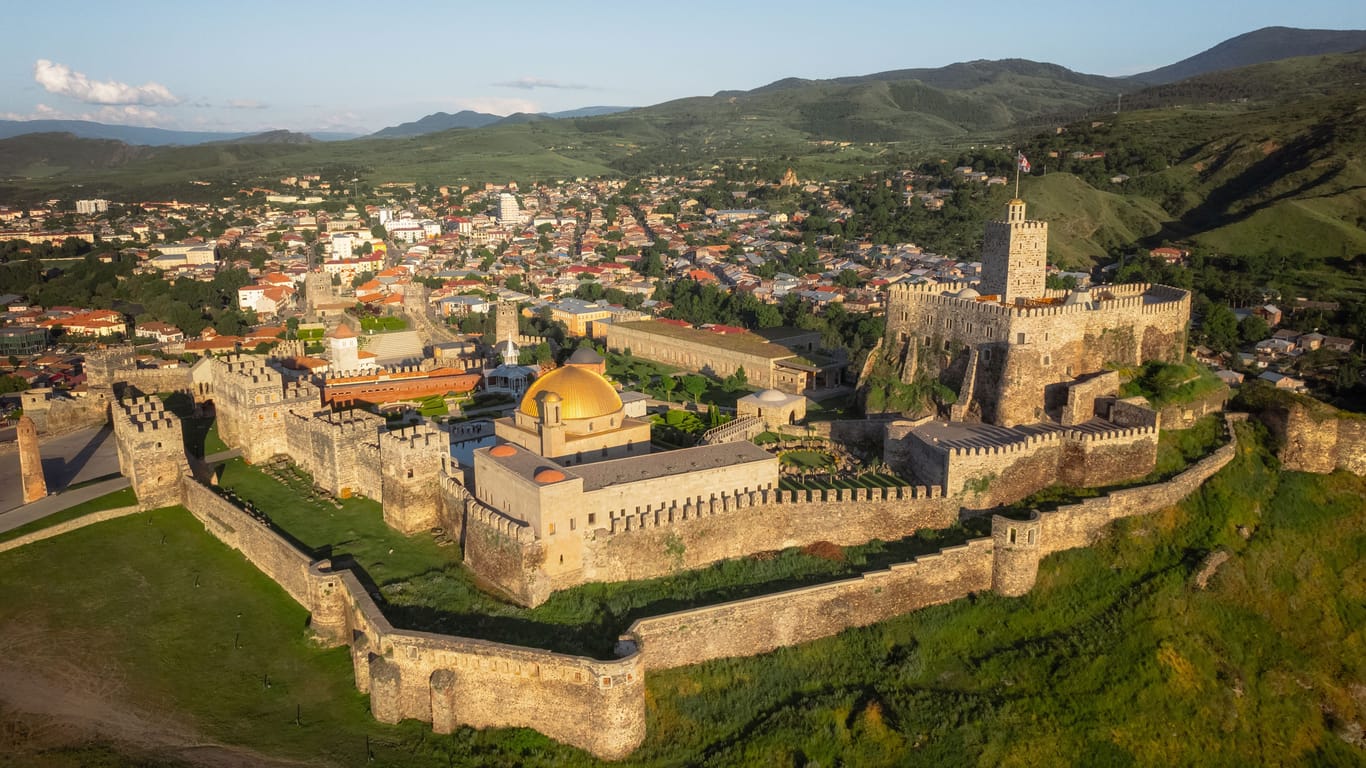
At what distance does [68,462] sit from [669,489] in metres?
20.8

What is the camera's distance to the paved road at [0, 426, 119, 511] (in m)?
27.8

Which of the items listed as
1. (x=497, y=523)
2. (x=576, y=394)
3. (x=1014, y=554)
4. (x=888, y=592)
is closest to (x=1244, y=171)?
(x=1014, y=554)

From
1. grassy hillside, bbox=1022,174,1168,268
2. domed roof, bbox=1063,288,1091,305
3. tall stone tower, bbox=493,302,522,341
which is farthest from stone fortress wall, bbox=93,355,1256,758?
grassy hillside, bbox=1022,174,1168,268

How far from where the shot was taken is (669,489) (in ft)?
72.1

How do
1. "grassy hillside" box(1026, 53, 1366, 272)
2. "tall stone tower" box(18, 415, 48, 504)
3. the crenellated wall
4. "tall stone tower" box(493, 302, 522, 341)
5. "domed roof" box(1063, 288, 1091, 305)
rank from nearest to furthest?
"tall stone tower" box(18, 415, 48, 504) < the crenellated wall < "domed roof" box(1063, 288, 1091, 305) < "tall stone tower" box(493, 302, 522, 341) < "grassy hillside" box(1026, 53, 1366, 272)

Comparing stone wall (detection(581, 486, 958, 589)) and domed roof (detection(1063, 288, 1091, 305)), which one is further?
domed roof (detection(1063, 288, 1091, 305))

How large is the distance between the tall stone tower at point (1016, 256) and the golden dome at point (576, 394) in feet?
39.0

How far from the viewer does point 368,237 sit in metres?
97.9

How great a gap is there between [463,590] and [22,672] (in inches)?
329

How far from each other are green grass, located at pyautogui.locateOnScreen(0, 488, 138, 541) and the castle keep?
22.7m

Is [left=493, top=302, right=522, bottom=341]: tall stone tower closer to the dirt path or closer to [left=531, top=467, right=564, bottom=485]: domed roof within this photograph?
[left=531, top=467, right=564, bottom=485]: domed roof

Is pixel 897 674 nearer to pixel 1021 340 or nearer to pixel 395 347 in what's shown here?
pixel 1021 340

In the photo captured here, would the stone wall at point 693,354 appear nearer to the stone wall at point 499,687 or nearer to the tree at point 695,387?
the tree at point 695,387

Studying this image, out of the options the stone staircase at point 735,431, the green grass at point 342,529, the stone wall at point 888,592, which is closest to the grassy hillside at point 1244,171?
the stone staircase at point 735,431
